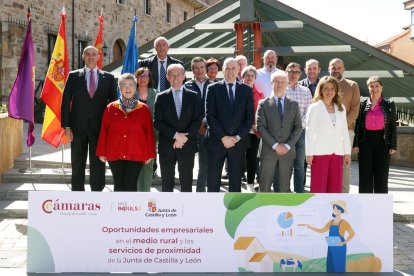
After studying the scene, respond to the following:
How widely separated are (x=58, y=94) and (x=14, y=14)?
38.5 feet

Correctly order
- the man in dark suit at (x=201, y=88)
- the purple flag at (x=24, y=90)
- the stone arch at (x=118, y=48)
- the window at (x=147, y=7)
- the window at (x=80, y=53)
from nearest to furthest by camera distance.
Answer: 1. the man in dark suit at (x=201, y=88)
2. the purple flag at (x=24, y=90)
3. the window at (x=80, y=53)
4. the stone arch at (x=118, y=48)
5. the window at (x=147, y=7)

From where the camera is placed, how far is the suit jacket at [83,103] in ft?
19.6

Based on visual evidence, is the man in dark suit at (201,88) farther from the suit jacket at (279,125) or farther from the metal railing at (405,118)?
the metal railing at (405,118)

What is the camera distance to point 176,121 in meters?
5.74

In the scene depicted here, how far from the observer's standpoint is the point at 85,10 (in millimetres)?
22312

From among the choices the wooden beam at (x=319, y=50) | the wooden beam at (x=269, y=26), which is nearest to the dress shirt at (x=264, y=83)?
the wooden beam at (x=269, y=26)

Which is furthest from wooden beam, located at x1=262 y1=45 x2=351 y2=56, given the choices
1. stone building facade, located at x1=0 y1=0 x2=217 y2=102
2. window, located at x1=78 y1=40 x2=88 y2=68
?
window, located at x1=78 y1=40 x2=88 y2=68

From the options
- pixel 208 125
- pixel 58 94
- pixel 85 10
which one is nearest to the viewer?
pixel 208 125

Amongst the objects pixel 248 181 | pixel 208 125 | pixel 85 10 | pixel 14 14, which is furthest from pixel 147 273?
pixel 85 10

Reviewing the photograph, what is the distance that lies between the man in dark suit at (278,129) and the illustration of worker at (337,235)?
4.53 feet

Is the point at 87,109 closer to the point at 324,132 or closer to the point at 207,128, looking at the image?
the point at 207,128

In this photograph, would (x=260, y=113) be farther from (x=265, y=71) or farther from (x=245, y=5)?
(x=245, y=5)

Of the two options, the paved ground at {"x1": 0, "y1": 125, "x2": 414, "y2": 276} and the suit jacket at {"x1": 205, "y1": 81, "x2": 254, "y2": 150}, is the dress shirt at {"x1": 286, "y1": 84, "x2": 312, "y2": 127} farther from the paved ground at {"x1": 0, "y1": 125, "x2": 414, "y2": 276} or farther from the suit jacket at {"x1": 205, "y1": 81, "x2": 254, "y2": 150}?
the paved ground at {"x1": 0, "y1": 125, "x2": 414, "y2": 276}

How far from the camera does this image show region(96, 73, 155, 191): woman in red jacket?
5.35 metres
